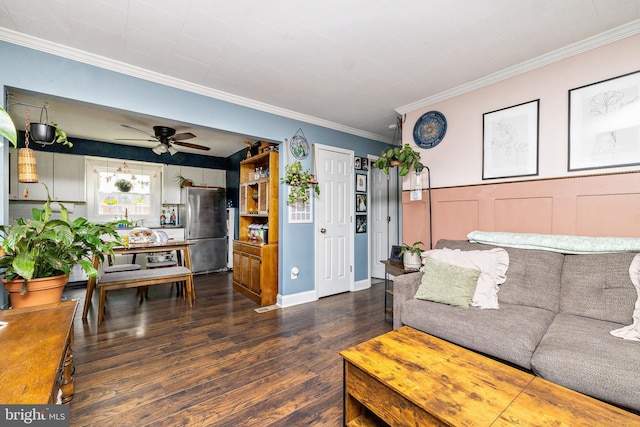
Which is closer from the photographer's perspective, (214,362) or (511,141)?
(214,362)

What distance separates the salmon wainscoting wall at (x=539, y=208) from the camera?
1.96 meters

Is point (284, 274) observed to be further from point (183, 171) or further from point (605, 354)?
point (183, 171)

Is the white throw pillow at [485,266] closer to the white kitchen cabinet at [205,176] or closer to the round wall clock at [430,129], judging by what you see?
→ the round wall clock at [430,129]

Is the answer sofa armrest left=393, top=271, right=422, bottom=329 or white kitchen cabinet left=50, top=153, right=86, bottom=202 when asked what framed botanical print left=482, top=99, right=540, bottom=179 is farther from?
white kitchen cabinet left=50, top=153, right=86, bottom=202

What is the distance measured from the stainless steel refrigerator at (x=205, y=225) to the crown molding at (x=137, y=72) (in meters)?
2.76

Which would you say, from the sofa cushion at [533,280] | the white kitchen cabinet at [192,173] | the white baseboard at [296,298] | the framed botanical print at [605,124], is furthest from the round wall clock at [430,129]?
the white kitchen cabinet at [192,173]

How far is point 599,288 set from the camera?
1.78 m

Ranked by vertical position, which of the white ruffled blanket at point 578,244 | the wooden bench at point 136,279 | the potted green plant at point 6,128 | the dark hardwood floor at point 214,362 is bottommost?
the dark hardwood floor at point 214,362

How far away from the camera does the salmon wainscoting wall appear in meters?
1.96

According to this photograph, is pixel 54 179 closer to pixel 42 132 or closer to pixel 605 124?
pixel 42 132

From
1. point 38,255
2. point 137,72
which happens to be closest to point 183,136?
point 137,72

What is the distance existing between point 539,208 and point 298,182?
249cm

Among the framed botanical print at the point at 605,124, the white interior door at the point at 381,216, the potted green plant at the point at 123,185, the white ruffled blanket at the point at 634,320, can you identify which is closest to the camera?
the white ruffled blanket at the point at 634,320

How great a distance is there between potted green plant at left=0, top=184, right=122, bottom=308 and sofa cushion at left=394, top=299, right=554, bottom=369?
2.45 m
